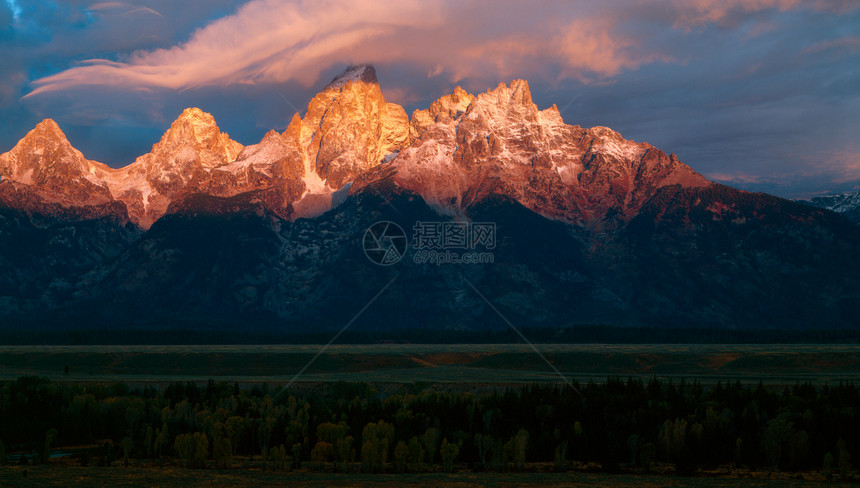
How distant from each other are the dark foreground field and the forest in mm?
3186

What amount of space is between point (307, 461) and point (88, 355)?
126775mm

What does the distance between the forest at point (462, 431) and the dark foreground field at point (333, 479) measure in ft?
10.5

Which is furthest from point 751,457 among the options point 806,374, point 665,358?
point 665,358

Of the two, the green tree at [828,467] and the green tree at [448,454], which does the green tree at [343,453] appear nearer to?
the green tree at [448,454]

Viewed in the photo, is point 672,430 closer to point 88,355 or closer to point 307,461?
point 307,461

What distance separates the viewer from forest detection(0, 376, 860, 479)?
66938mm

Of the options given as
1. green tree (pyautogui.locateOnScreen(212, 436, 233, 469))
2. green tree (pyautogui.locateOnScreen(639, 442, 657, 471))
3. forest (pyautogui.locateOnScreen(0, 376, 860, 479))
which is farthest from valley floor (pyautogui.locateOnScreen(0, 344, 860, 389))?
green tree (pyautogui.locateOnScreen(212, 436, 233, 469))

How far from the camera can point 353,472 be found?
212 ft

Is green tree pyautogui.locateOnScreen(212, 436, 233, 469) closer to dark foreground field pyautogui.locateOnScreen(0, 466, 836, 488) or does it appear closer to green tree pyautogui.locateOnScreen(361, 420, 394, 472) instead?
dark foreground field pyautogui.locateOnScreen(0, 466, 836, 488)

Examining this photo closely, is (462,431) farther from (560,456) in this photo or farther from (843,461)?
(843,461)

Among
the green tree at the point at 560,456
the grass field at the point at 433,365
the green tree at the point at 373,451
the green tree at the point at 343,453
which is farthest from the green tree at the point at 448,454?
the grass field at the point at 433,365

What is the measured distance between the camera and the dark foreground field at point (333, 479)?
5594 centimetres

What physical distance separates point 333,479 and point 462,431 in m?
16.8

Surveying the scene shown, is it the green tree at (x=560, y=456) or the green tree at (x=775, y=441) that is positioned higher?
the green tree at (x=775, y=441)
